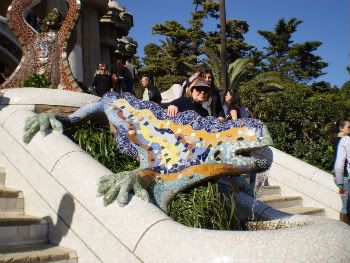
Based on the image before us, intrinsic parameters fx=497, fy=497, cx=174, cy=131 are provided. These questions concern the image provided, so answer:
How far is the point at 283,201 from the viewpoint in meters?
7.46

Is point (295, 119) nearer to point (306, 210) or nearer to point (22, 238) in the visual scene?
point (306, 210)

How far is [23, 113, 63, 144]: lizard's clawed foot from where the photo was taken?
4.98m

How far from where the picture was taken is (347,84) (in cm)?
3038

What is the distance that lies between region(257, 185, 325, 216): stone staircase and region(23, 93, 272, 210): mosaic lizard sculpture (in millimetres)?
2586

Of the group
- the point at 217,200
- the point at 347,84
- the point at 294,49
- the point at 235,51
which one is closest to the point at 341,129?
the point at 217,200

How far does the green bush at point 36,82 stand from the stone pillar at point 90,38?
7929mm

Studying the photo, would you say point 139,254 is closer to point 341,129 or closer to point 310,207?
point 341,129

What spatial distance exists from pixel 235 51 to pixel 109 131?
100ft

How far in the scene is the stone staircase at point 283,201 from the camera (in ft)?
23.5

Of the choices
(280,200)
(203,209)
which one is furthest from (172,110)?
(280,200)

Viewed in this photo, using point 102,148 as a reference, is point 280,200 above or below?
below

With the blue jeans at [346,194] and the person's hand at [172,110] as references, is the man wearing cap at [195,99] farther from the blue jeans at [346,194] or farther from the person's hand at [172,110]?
the blue jeans at [346,194]

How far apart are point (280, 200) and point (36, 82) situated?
156 inches

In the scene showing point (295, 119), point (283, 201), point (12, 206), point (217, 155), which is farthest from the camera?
point (295, 119)
